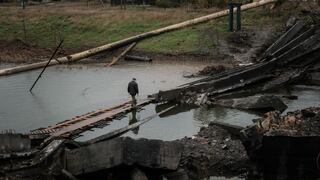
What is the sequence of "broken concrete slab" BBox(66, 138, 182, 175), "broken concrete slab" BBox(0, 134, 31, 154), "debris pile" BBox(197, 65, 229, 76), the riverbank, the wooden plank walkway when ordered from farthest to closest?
the riverbank, "debris pile" BBox(197, 65, 229, 76), the wooden plank walkway, "broken concrete slab" BBox(0, 134, 31, 154), "broken concrete slab" BBox(66, 138, 182, 175)

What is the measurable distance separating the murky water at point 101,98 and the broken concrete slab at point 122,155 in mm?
4846

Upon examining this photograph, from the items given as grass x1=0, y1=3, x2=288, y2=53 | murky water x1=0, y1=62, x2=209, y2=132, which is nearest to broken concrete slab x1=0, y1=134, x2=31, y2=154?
murky water x1=0, y1=62, x2=209, y2=132

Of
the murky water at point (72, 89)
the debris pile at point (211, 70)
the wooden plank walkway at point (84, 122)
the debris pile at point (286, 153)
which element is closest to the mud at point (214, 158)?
the debris pile at point (286, 153)

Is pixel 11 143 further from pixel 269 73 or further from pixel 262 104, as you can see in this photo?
pixel 269 73

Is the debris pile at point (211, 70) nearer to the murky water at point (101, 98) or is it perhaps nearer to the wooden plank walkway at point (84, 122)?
the murky water at point (101, 98)

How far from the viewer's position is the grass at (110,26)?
1399 inches

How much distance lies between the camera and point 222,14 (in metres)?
37.2

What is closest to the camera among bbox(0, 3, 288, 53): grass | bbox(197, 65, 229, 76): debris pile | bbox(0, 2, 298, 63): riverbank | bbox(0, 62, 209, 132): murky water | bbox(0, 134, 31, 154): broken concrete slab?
bbox(0, 134, 31, 154): broken concrete slab

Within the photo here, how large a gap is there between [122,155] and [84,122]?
24.2ft

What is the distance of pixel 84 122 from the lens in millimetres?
18641

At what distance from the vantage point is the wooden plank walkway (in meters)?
17.1

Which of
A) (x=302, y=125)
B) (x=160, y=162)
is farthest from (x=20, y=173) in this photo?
(x=302, y=125)

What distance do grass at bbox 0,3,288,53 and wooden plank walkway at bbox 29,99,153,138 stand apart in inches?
555

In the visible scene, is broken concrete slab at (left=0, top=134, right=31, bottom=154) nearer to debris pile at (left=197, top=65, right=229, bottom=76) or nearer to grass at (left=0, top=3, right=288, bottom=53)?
debris pile at (left=197, top=65, right=229, bottom=76)
